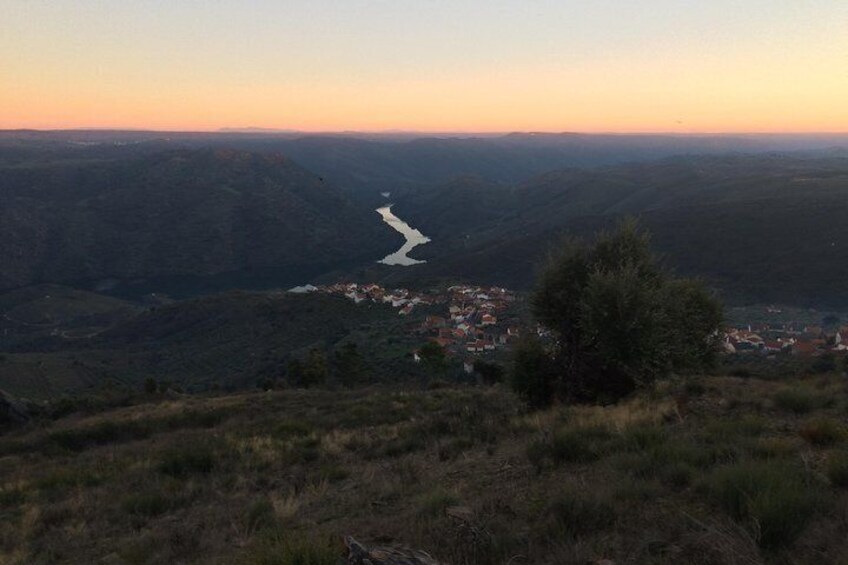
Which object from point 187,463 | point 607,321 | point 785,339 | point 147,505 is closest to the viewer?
point 147,505

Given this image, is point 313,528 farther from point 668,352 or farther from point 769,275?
point 769,275

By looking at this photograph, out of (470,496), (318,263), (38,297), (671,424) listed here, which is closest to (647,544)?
(470,496)

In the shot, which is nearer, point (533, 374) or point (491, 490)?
point (491, 490)

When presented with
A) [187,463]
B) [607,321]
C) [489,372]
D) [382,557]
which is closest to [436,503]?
[382,557]

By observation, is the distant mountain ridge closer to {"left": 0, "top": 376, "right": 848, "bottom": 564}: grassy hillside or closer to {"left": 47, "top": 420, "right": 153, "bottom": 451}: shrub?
{"left": 47, "top": 420, "right": 153, "bottom": 451}: shrub

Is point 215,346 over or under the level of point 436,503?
under

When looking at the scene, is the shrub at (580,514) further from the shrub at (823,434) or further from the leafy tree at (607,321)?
the leafy tree at (607,321)

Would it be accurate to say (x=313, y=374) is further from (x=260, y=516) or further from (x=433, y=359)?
(x=260, y=516)
